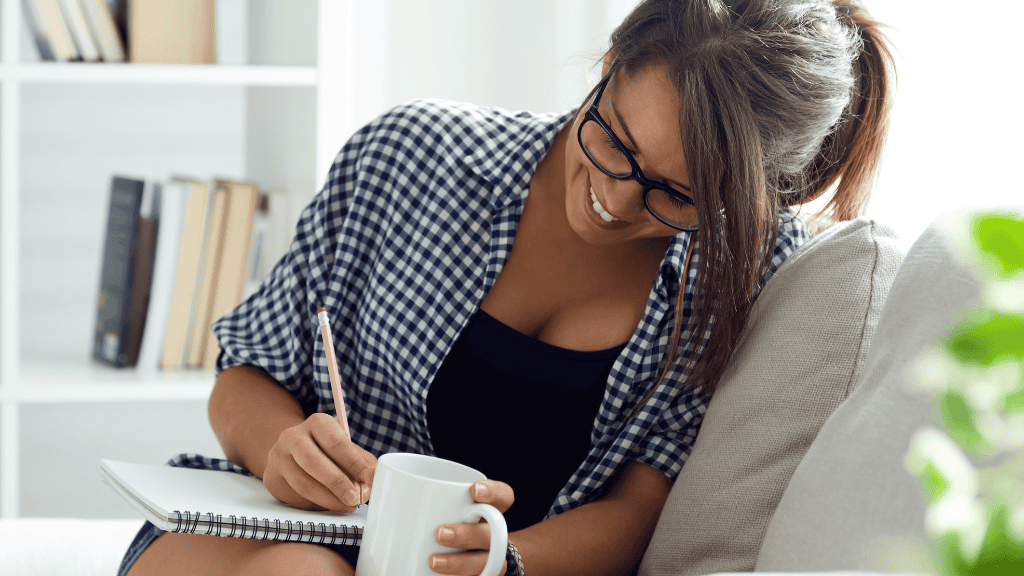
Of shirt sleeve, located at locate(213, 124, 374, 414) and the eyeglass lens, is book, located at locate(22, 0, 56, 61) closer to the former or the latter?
shirt sleeve, located at locate(213, 124, 374, 414)

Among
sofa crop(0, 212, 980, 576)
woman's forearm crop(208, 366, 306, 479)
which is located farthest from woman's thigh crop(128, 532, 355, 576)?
sofa crop(0, 212, 980, 576)

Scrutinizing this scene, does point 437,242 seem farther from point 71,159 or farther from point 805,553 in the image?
point 71,159

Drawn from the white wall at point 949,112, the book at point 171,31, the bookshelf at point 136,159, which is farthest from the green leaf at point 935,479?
the book at point 171,31

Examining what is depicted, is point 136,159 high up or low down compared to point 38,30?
down

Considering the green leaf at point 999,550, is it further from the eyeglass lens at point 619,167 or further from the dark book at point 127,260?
the dark book at point 127,260

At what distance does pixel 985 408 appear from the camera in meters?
0.11

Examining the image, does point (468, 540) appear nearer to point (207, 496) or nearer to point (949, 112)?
point (207, 496)

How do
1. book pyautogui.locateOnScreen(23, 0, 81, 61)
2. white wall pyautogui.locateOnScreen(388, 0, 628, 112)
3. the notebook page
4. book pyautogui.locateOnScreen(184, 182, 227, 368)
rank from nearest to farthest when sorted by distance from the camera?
the notebook page
book pyautogui.locateOnScreen(23, 0, 81, 61)
book pyautogui.locateOnScreen(184, 182, 227, 368)
white wall pyautogui.locateOnScreen(388, 0, 628, 112)

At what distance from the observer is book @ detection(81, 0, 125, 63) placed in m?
1.41

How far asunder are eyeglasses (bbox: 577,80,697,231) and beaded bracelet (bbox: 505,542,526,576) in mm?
353

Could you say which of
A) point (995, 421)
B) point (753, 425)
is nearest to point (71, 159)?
point (753, 425)

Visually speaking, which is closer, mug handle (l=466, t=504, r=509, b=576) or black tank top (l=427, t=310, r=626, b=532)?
mug handle (l=466, t=504, r=509, b=576)

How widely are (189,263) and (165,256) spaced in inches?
1.7

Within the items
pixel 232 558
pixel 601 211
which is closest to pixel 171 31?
pixel 601 211
